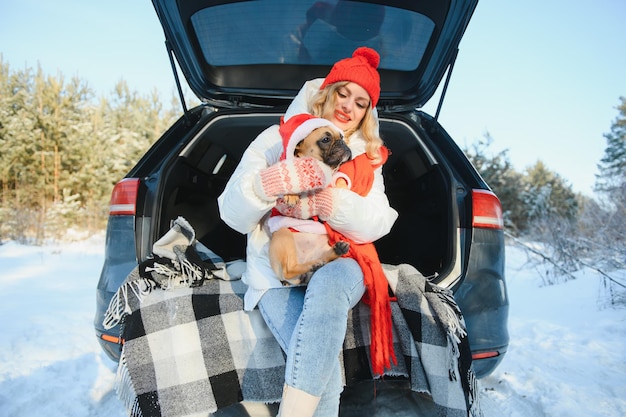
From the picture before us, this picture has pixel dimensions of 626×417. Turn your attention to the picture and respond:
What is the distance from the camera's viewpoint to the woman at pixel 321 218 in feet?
3.85

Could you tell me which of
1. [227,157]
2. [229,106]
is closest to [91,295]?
[227,157]

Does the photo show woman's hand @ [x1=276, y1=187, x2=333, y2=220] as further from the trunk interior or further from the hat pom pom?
the hat pom pom

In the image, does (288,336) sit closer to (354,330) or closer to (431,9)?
(354,330)

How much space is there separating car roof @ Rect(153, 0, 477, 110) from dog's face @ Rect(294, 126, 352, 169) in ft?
2.94

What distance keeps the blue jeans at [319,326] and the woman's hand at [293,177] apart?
315 millimetres

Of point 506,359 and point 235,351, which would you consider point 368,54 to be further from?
point 506,359

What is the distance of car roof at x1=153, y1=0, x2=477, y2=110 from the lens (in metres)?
1.88

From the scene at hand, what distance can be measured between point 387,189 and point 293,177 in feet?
4.61

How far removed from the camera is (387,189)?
101 inches

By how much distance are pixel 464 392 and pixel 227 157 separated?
2.07m

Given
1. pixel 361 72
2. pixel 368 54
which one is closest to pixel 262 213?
pixel 361 72

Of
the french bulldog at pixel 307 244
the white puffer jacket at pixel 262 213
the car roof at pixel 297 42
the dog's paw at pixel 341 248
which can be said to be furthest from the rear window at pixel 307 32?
the dog's paw at pixel 341 248

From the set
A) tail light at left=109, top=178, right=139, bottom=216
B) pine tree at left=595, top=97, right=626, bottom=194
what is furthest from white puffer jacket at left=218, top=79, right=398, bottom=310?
pine tree at left=595, top=97, right=626, bottom=194

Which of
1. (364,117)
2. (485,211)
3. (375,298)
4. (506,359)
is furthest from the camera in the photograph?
(506,359)
